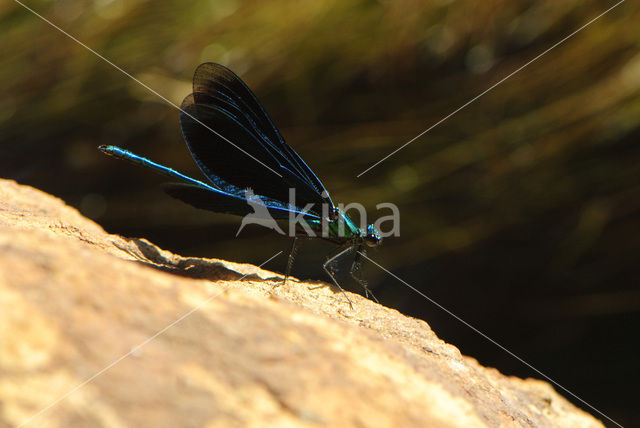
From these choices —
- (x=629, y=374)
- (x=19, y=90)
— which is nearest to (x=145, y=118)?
(x=19, y=90)

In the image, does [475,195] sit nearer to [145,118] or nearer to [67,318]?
[145,118]

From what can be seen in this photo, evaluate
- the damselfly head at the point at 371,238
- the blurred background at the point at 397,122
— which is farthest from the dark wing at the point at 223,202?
the blurred background at the point at 397,122

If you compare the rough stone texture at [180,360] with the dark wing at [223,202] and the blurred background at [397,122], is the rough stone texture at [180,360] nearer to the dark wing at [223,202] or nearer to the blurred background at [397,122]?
the dark wing at [223,202]

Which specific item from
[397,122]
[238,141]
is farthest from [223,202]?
[397,122]

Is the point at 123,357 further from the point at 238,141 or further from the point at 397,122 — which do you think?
the point at 397,122

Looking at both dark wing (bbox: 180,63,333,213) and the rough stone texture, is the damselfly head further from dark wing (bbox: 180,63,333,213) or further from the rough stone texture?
the rough stone texture

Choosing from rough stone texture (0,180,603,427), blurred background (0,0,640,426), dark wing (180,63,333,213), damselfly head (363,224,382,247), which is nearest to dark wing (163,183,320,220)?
dark wing (180,63,333,213)
